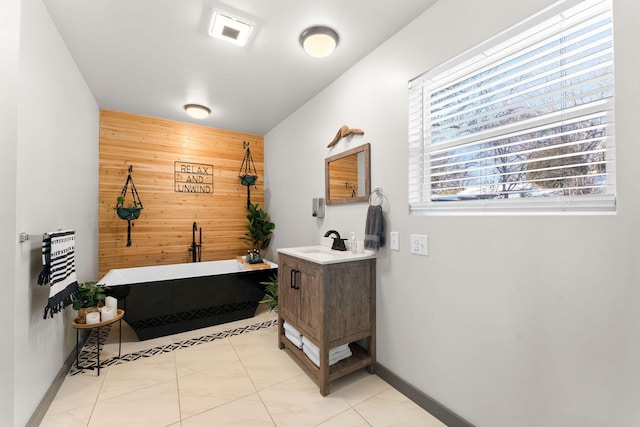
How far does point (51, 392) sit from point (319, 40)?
3.25m

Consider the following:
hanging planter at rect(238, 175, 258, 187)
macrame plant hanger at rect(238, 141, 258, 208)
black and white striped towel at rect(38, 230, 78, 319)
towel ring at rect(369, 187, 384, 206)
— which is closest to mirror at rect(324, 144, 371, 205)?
towel ring at rect(369, 187, 384, 206)

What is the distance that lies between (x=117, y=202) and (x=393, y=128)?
3.75m

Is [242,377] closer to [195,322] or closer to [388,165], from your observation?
[195,322]

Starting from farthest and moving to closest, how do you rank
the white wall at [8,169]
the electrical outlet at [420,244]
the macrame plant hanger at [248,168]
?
1. the macrame plant hanger at [248,168]
2. the electrical outlet at [420,244]
3. the white wall at [8,169]

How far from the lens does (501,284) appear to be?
1462 millimetres

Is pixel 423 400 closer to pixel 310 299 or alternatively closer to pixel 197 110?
pixel 310 299

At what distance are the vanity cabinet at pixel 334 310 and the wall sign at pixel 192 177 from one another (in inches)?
104

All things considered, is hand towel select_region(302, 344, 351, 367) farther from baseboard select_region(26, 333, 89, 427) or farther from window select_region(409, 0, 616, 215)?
baseboard select_region(26, 333, 89, 427)

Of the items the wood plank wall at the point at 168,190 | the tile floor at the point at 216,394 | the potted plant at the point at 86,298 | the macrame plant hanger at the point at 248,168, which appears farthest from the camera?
the macrame plant hanger at the point at 248,168

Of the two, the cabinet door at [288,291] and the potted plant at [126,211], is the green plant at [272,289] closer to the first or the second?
the cabinet door at [288,291]

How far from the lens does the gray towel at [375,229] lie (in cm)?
210

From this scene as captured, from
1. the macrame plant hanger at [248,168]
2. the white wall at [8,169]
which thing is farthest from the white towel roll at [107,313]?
the macrame plant hanger at [248,168]

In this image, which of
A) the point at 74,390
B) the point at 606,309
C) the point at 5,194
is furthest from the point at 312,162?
the point at 74,390

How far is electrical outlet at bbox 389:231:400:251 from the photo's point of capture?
2057mm
